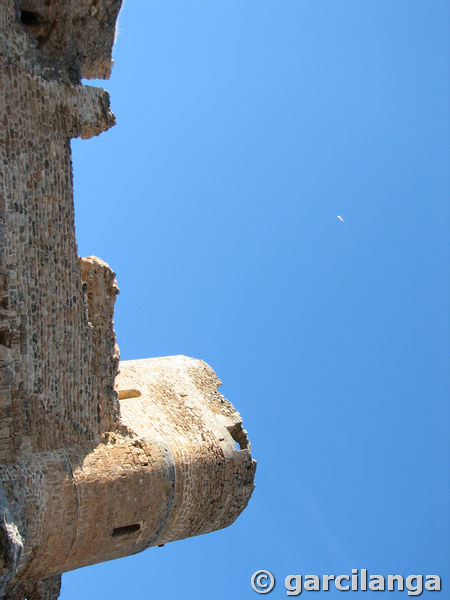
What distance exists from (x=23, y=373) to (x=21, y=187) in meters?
1.99

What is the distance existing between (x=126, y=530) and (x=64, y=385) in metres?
2.12

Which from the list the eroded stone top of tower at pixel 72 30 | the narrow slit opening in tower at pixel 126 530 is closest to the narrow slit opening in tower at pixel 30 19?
the eroded stone top of tower at pixel 72 30

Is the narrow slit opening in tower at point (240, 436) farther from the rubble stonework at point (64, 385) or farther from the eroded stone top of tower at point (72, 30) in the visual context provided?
the eroded stone top of tower at point (72, 30)

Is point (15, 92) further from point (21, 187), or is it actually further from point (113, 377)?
point (113, 377)

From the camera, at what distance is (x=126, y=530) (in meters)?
9.45

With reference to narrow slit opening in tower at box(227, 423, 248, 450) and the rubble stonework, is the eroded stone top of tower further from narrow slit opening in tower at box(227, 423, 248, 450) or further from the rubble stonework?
narrow slit opening in tower at box(227, 423, 248, 450)

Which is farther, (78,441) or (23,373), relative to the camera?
(78,441)

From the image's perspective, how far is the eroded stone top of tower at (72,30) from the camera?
880 centimetres

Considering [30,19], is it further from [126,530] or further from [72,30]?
[126,530]

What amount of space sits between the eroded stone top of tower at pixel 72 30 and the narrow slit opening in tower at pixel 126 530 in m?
5.56

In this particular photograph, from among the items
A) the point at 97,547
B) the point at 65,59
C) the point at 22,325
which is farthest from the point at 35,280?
the point at 97,547

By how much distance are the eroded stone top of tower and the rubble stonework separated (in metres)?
0.02

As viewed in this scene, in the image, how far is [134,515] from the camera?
9352mm

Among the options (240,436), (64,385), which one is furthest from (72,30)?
(240,436)
